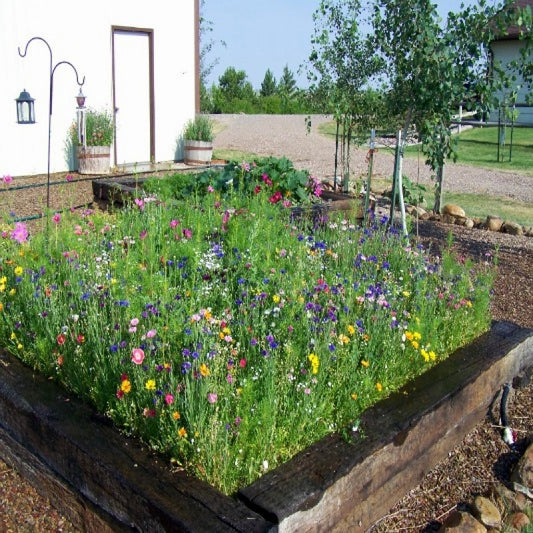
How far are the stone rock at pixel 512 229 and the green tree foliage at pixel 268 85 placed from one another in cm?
4378

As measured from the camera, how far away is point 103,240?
425 cm

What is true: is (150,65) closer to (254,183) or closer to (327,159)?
(327,159)

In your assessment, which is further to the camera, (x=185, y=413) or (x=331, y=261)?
(x=331, y=261)

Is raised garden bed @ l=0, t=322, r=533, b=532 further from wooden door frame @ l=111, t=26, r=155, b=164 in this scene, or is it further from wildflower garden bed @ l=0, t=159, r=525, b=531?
wooden door frame @ l=111, t=26, r=155, b=164

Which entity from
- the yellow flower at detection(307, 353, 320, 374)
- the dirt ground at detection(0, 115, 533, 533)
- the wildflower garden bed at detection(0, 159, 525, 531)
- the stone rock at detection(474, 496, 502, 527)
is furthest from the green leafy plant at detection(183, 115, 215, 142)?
the stone rock at detection(474, 496, 502, 527)

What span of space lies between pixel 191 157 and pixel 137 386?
1037 cm

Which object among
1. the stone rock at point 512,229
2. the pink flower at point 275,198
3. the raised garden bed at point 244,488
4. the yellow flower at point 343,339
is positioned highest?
the pink flower at point 275,198

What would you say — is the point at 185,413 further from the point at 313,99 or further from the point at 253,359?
the point at 313,99

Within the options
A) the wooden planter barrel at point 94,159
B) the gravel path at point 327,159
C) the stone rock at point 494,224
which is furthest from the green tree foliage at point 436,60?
the wooden planter barrel at point 94,159

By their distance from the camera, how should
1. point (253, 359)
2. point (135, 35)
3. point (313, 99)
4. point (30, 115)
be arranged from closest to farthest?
point (253, 359) < point (30, 115) < point (313, 99) < point (135, 35)

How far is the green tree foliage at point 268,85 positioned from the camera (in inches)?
1976

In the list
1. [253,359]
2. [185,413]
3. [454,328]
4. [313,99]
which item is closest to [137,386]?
[185,413]

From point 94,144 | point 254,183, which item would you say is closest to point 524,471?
point 254,183

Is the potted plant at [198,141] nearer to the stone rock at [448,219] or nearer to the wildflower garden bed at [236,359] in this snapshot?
the stone rock at [448,219]
